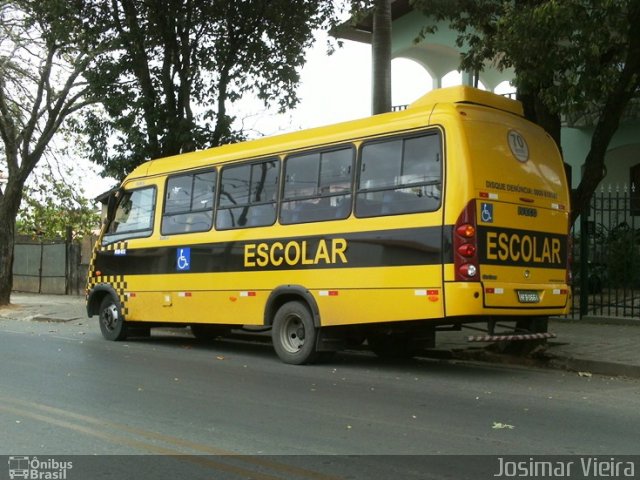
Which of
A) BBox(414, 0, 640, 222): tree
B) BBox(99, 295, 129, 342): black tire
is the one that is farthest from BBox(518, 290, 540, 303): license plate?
BBox(99, 295, 129, 342): black tire

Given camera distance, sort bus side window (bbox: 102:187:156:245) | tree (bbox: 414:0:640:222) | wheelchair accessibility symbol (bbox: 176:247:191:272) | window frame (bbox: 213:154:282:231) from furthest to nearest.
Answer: bus side window (bbox: 102:187:156:245) → wheelchair accessibility symbol (bbox: 176:247:191:272) → window frame (bbox: 213:154:282:231) → tree (bbox: 414:0:640:222)

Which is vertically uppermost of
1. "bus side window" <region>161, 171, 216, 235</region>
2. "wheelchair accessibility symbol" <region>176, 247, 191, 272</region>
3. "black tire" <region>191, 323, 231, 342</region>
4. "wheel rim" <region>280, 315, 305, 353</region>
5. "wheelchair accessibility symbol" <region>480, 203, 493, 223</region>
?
"bus side window" <region>161, 171, 216, 235</region>

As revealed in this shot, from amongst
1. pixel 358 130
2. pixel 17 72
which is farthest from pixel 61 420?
pixel 17 72

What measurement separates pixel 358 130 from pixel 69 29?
8.22 meters

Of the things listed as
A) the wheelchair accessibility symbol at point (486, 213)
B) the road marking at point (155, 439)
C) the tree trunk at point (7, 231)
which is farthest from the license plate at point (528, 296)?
the tree trunk at point (7, 231)

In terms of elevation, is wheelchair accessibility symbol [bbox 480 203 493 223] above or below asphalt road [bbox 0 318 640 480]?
above

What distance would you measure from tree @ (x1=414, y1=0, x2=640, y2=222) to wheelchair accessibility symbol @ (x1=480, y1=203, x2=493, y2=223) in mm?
Answer: 2517

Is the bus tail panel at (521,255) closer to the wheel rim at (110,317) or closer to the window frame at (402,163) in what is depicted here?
the window frame at (402,163)

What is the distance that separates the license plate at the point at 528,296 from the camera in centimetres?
871

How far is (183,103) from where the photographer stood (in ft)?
49.2

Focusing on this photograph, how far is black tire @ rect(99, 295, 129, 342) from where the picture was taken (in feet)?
41.4

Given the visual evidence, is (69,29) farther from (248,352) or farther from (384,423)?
(384,423)

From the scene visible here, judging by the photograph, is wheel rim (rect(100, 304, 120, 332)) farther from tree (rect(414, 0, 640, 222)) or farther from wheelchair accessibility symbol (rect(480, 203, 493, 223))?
tree (rect(414, 0, 640, 222))

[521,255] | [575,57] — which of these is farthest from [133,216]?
[575,57]
